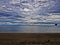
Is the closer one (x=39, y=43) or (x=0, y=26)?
(x=39, y=43)

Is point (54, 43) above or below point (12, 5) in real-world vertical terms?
below

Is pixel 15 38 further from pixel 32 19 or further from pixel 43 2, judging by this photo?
pixel 43 2

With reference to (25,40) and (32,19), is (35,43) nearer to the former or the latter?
(25,40)

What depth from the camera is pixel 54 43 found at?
1383 mm

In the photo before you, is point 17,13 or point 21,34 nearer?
point 21,34

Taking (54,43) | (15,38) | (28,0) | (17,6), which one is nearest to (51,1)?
(28,0)

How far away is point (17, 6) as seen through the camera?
A: 1.69 meters

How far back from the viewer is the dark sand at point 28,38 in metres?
1.37

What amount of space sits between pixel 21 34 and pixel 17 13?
1.34 feet

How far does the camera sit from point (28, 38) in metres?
1.37

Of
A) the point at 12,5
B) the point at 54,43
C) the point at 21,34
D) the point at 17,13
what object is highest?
the point at 12,5

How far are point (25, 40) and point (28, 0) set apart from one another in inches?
21.7

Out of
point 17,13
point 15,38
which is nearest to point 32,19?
point 17,13

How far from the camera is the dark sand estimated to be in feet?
4.48
